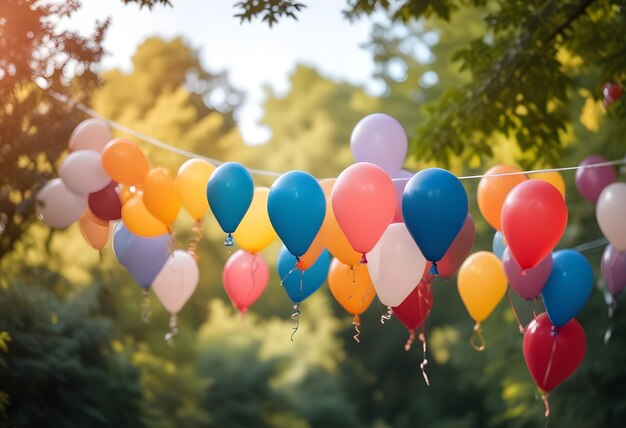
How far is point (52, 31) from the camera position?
5.55 metres

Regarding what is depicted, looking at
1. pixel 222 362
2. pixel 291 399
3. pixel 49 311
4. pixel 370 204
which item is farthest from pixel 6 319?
pixel 370 204

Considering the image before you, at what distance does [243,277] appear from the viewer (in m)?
5.68

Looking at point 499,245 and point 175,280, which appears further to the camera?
point 175,280

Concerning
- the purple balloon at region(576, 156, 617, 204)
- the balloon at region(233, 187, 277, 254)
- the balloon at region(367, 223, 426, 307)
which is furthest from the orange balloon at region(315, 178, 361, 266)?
the purple balloon at region(576, 156, 617, 204)

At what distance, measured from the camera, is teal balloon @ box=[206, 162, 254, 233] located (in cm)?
466

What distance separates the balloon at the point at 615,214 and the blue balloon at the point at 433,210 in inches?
41.5

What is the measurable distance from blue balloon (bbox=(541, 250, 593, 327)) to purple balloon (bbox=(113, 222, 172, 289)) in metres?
2.56

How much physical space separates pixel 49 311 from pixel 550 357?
22.4 feet

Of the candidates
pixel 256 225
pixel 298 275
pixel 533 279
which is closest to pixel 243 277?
pixel 298 275

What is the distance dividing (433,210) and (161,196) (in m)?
1.82

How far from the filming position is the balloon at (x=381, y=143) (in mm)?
5152

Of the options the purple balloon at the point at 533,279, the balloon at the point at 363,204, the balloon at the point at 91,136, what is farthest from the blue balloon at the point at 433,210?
the balloon at the point at 91,136

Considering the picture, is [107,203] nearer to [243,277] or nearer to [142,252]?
[142,252]

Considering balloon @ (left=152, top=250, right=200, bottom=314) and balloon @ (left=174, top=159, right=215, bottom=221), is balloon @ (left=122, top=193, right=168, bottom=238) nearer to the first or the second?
balloon @ (left=174, top=159, right=215, bottom=221)
